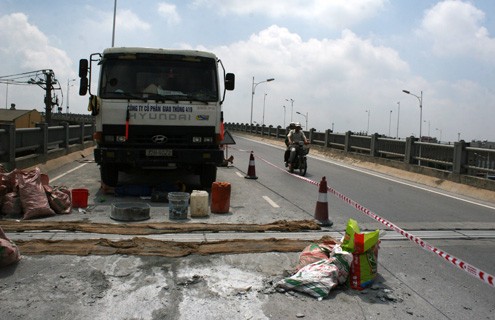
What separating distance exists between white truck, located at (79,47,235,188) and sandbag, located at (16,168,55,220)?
1974mm

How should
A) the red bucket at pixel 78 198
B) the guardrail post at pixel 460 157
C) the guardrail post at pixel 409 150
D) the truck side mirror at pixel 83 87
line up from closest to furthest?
1. the red bucket at pixel 78 198
2. the truck side mirror at pixel 83 87
3. the guardrail post at pixel 460 157
4. the guardrail post at pixel 409 150

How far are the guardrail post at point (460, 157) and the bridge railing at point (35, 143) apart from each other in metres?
12.1

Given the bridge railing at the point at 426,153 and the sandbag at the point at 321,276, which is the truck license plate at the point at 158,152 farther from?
the bridge railing at the point at 426,153

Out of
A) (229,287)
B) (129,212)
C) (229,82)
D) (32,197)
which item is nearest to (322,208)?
(129,212)

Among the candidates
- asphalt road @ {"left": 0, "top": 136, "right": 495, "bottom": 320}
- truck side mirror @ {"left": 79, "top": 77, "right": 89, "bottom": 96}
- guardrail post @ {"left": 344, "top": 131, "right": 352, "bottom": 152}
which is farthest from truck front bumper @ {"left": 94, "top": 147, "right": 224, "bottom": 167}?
guardrail post @ {"left": 344, "top": 131, "right": 352, "bottom": 152}

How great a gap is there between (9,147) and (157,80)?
14.7ft

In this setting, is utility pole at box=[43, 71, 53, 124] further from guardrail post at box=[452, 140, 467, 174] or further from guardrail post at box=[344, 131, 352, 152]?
guardrail post at box=[452, 140, 467, 174]

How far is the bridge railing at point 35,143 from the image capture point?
11578mm

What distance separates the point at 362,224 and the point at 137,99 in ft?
16.6

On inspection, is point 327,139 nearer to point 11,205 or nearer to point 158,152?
point 158,152

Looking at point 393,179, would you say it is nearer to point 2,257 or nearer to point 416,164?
point 416,164

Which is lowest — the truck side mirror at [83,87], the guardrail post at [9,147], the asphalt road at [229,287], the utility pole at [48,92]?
the asphalt road at [229,287]

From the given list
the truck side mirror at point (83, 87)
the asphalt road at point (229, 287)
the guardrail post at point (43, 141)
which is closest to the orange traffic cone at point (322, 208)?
the asphalt road at point (229, 287)

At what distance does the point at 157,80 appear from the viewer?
32.6 ft
